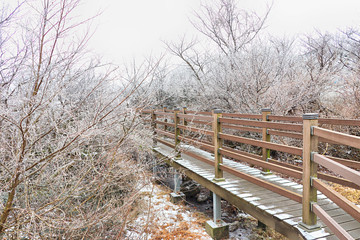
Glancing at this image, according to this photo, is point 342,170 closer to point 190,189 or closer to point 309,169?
point 309,169

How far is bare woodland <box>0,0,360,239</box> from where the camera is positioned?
7.62 ft

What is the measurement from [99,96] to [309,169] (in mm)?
2393

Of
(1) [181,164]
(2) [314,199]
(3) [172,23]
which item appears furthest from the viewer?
(3) [172,23]

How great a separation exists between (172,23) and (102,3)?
1327 centimetres

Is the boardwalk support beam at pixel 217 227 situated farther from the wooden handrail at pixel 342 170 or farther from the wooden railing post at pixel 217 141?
the wooden handrail at pixel 342 170

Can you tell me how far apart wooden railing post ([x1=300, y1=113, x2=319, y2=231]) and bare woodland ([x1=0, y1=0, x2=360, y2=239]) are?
1632 mm

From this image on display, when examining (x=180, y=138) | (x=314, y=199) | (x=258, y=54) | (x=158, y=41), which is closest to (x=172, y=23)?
(x=158, y=41)

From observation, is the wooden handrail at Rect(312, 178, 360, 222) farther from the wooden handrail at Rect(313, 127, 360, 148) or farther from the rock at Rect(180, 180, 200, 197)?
the rock at Rect(180, 180, 200, 197)

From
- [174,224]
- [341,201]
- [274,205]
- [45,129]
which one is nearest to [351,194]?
[274,205]

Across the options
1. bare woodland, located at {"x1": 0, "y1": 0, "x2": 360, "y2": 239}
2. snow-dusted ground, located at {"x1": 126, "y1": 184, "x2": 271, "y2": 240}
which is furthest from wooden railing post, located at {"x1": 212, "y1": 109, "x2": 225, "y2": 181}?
snow-dusted ground, located at {"x1": 126, "y1": 184, "x2": 271, "y2": 240}

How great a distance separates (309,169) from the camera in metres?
2.49

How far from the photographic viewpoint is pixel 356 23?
1204cm

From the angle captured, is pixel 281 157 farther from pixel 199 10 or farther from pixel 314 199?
pixel 199 10

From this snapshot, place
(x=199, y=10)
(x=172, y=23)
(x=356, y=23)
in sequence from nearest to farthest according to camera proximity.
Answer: (x=356, y=23) → (x=199, y=10) → (x=172, y=23)
